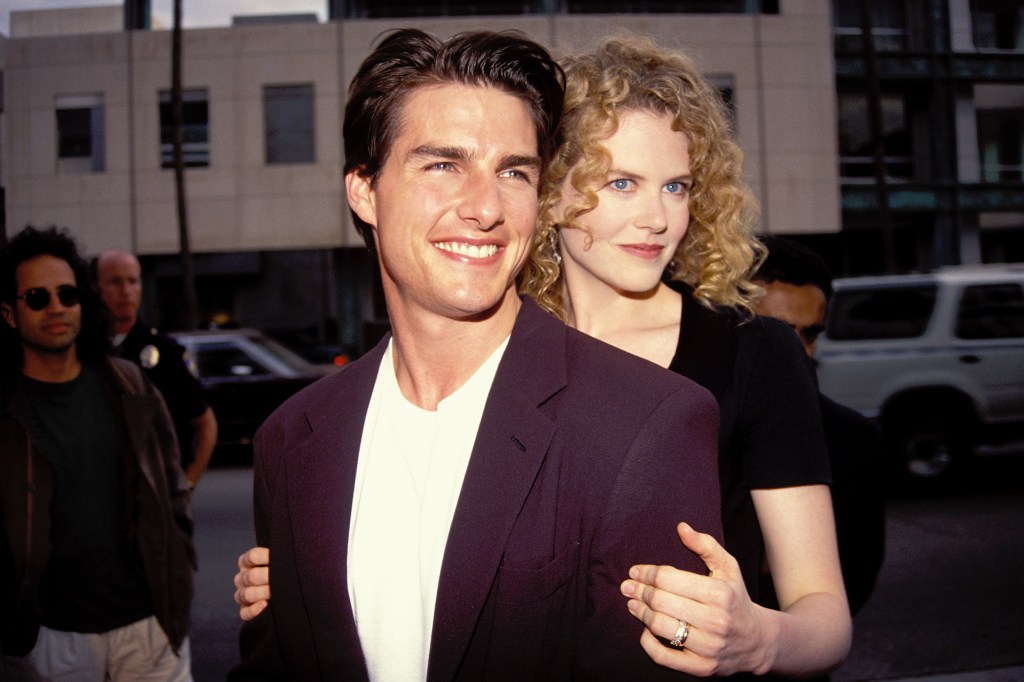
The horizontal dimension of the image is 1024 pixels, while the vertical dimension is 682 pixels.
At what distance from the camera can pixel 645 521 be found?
1450 millimetres

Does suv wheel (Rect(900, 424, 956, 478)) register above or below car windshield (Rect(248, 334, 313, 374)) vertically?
below

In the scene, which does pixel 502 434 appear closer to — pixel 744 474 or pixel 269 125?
pixel 744 474

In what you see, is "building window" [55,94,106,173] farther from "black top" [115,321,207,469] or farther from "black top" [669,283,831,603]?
"black top" [669,283,831,603]

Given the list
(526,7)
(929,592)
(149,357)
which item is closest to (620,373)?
(149,357)

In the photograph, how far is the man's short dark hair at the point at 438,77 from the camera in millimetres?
1763

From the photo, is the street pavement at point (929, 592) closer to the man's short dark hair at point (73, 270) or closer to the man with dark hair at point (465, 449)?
the man's short dark hair at point (73, 270)

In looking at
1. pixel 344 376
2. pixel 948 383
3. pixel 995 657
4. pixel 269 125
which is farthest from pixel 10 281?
pixel 269 125

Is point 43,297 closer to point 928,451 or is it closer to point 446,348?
point 446,348

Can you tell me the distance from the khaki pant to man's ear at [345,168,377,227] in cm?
220

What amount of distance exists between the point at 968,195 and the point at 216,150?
18.6 m

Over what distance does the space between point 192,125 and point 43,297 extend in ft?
62.2

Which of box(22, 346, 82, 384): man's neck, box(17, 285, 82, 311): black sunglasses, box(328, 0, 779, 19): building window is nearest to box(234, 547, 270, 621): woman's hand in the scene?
box(22, 346, 82, 384): man's neck

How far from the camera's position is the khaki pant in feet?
10.3

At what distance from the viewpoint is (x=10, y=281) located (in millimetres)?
3529
